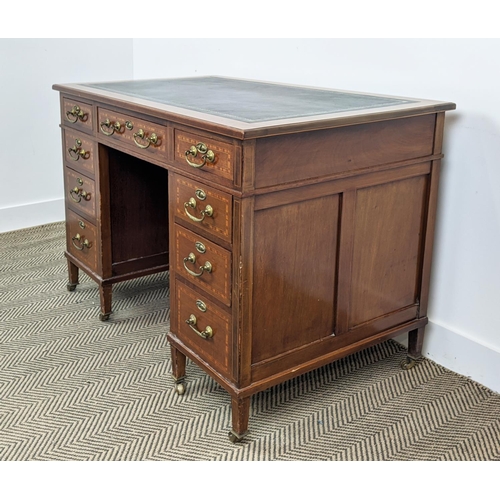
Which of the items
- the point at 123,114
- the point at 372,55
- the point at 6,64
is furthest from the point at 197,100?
the point at 6,64

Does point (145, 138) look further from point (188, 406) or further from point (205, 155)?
point (188, 406)

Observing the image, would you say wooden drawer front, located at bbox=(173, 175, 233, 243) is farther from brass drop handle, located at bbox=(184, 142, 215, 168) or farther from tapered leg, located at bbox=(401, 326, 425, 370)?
tapered leg, located at bbox=(401, 326, 425, 370)

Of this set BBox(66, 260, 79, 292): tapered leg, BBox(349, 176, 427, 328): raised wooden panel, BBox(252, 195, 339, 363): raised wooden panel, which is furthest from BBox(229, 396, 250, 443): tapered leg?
BBox(66, 260, 79, 292): tapered leg

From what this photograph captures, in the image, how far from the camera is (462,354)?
2254mm

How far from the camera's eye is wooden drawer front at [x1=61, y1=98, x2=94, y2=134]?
2.45 m

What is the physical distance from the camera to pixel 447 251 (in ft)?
7.38

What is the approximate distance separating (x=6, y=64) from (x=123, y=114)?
1644 millimetres

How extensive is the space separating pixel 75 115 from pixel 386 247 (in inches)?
51.0

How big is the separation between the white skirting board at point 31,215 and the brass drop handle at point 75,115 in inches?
50.7

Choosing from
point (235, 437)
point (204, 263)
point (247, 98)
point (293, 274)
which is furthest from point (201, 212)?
point (235, 437)

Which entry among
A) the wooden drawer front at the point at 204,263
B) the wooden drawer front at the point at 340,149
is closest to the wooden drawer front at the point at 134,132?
the wooden drawer front at the point at 204,263

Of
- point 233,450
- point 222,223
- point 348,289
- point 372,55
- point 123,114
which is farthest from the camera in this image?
point 372,55

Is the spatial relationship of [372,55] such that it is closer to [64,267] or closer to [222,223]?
[222,223]

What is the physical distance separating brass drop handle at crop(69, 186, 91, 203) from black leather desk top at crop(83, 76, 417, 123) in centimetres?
41
